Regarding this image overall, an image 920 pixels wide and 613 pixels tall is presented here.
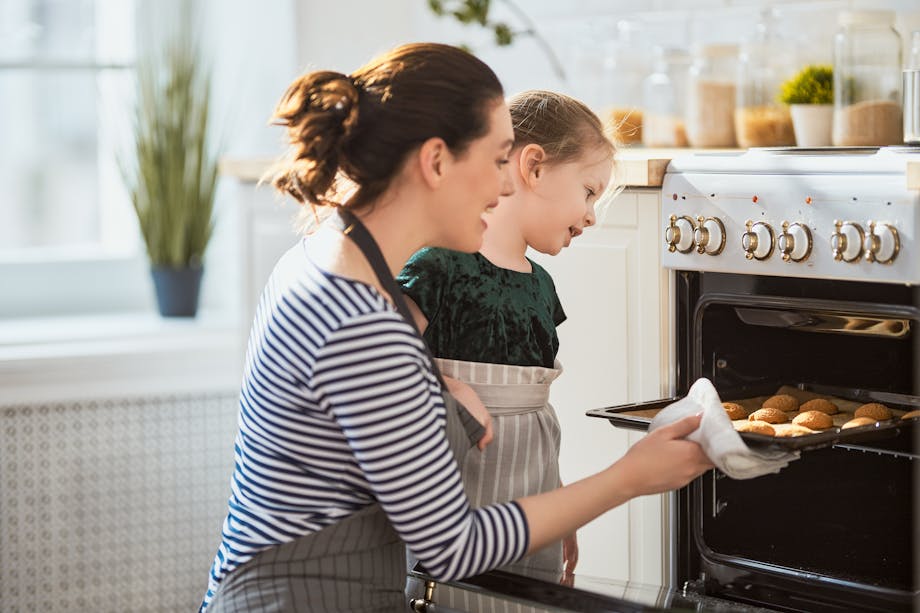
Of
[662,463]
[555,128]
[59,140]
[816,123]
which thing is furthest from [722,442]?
[59,140]

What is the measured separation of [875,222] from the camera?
1489 millimetres

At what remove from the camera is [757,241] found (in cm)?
163

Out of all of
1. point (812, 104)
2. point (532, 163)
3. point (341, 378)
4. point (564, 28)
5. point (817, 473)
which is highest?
point (564, 28)

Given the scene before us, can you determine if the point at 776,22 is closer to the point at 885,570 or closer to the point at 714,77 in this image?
the point at 714,77

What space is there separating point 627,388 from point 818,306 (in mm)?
386

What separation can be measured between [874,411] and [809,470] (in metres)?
0.21

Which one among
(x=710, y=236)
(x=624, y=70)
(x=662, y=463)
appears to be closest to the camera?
(x=662, y=463)

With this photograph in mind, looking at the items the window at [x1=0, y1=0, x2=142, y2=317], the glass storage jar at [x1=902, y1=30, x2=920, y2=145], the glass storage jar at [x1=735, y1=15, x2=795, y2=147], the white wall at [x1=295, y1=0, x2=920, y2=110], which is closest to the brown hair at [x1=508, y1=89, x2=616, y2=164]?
the glass storage jar at [x1=902, y1=30, x2=920, y2=145]

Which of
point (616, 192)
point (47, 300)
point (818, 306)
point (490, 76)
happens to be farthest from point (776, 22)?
point (47, 300)

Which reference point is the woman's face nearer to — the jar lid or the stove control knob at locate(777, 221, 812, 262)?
the stove control knob at locate(777, 221, 812, 262)

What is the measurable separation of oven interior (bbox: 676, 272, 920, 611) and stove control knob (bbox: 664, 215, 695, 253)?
0.17 feet

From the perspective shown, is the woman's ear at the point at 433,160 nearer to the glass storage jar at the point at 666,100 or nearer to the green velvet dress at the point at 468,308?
the green velvet dress at the point at 468,308

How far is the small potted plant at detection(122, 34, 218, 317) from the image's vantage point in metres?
2.93

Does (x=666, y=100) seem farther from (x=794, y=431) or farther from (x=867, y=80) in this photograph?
(x=794, y=431)
